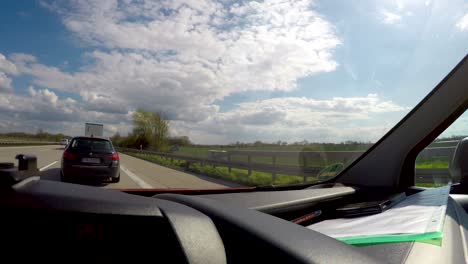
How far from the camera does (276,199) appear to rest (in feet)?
7.91

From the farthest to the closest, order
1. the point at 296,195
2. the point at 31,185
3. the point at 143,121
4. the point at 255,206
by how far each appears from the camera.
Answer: the point at 143,121, the point at 296,195, the point at 255,206, the point at 31,185

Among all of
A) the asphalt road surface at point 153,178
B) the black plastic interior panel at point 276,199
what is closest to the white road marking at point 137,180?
the asphalt road surface at point 153,178

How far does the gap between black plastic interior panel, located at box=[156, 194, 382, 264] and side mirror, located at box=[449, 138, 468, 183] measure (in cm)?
260

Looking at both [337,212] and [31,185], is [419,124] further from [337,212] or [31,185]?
[31,185]

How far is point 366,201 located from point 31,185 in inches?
119

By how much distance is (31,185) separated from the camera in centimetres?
114

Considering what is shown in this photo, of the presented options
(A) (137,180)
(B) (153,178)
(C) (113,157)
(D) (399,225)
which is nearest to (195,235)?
(D) (399,225)

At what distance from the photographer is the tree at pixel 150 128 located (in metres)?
4.61

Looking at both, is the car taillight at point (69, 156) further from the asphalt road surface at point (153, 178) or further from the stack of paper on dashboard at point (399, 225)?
the stack of paper on dashboard at point (399, 225)

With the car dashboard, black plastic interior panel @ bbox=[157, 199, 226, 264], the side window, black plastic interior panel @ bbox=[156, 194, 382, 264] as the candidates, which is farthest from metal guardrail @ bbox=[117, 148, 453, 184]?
black plastic interior panel @ bbox=[157, 199, 226, 264]

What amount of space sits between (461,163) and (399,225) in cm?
185

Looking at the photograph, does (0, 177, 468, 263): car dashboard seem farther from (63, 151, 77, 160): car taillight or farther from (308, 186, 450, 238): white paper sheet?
(63, 151, 77, 160): car taillight

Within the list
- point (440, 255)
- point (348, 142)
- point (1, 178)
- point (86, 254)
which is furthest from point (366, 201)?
point (1, 178)

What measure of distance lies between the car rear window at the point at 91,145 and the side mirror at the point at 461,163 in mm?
5425
